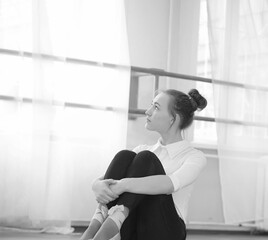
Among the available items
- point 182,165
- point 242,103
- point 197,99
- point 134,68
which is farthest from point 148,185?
point 242,103

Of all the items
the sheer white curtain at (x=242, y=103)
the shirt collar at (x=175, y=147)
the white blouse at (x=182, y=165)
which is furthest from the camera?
the sheer white curtain at (x=242, y=103)

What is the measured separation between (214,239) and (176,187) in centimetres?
141

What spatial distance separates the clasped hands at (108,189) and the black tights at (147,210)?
3 centimetres

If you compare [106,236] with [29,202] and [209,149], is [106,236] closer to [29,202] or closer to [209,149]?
[29,202]

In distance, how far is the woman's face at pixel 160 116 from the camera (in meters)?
2.15

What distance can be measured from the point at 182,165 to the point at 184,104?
252mm

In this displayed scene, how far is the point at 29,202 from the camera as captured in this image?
2893 millimetres

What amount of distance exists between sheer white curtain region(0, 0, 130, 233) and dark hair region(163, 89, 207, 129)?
945 mm

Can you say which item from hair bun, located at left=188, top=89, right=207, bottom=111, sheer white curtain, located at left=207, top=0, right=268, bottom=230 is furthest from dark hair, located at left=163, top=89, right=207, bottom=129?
sheer white curtain, located at left=207, top=0, right=268, bottom=230

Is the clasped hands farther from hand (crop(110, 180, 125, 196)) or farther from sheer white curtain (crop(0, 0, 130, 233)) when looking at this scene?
sheer white curtain (crop(0, 0, 130, 233))

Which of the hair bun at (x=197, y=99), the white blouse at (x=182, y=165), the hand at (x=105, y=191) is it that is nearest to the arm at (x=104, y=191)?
the hand at (x=105, y=191)

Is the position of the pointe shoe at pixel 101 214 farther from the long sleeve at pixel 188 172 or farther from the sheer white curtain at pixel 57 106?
the sheer white curtain at pixel 57 106

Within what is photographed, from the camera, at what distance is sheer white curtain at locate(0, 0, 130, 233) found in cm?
285

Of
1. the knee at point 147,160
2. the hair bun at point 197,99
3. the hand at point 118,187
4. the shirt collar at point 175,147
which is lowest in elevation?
the hand at point 118,187
